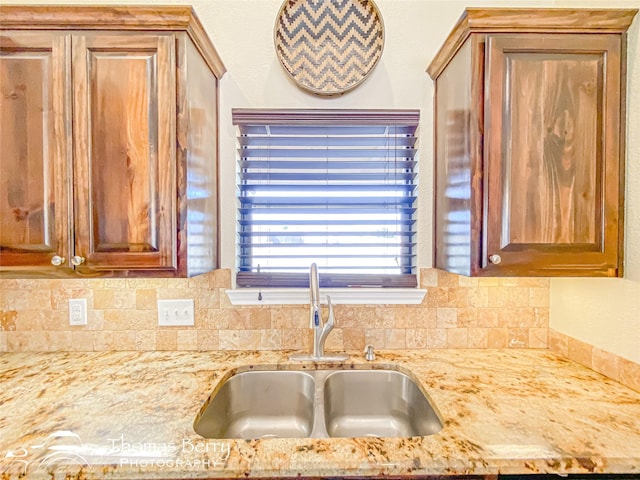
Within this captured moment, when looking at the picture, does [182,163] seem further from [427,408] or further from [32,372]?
[427,408]

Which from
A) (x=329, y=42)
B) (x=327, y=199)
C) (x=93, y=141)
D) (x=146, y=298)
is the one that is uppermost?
(x=329, y=42)

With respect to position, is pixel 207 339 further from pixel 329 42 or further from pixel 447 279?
pixel 329 42

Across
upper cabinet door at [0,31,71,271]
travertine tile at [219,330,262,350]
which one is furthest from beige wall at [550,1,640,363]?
upper cabinet door at [0,31,71,271]

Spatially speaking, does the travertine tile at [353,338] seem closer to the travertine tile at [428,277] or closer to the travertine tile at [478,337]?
the travertine tile at [428,277]

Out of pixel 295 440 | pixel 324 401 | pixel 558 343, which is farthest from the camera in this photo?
pixel 558 343

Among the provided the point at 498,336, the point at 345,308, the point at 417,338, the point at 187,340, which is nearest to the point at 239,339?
the point at 187,340

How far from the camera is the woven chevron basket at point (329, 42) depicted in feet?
4.89

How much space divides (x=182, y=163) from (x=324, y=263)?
2.52 feet

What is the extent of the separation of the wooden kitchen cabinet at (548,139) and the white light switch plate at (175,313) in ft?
4.19

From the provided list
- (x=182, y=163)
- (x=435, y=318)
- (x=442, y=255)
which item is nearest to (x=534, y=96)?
(x=442, y=255)

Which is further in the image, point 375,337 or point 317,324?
point 375,337

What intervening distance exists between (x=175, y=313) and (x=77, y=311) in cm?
45

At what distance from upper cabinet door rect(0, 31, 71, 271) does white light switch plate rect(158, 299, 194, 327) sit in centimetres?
48

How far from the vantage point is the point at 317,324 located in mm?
1360
